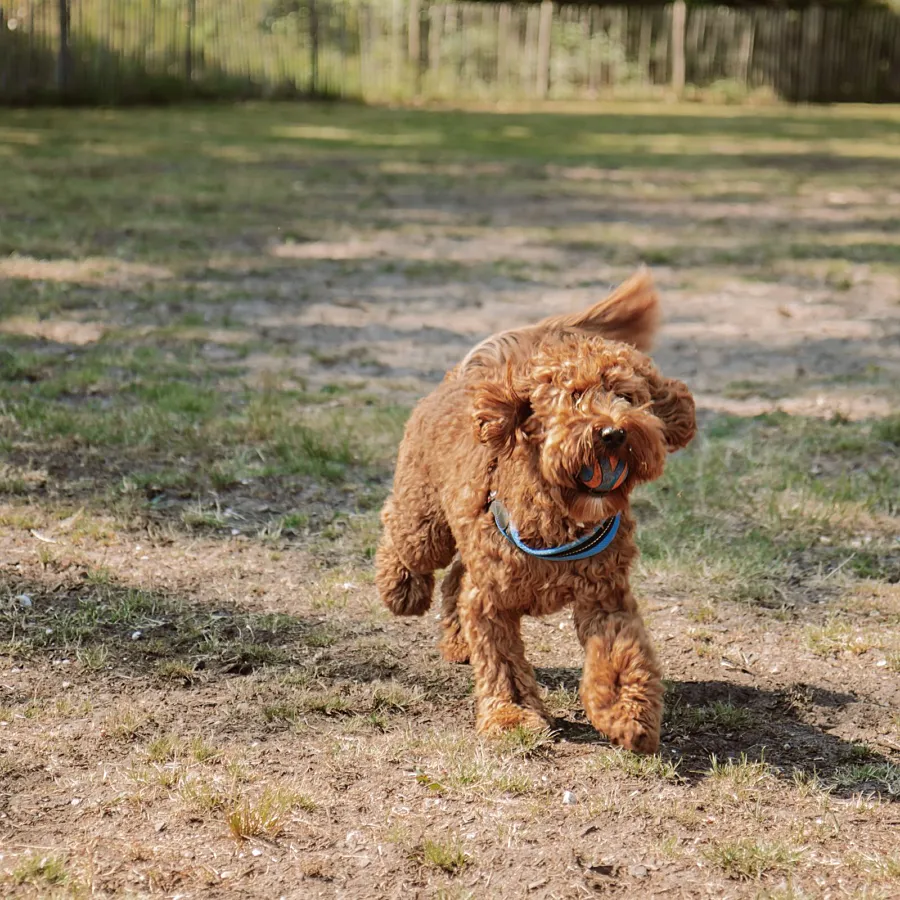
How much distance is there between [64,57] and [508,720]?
18.2 metres

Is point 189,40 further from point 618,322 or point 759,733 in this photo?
point 759,733

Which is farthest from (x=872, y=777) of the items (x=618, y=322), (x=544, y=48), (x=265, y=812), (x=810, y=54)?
(x=810, y=54)

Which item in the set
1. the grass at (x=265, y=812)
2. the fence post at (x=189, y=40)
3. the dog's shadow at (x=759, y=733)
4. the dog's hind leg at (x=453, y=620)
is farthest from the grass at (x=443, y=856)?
the fence post at (x=189, y=40)

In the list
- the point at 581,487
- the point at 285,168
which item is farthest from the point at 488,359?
the point at 285,168

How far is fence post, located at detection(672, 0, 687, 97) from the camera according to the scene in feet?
95.8

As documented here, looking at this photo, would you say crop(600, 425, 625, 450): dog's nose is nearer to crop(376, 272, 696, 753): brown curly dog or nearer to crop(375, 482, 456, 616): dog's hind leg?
crop(376, 272, 696, 753): brown curly dog

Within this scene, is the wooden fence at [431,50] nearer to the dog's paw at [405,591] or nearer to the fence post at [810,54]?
the fence post at [810,54]

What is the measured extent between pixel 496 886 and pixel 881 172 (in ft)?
49.5

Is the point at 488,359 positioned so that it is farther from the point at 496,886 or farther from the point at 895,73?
the point at 895,73

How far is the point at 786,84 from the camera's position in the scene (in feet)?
98.1

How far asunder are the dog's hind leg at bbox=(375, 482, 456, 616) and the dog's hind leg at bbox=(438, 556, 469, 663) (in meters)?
0.06

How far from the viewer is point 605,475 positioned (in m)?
3.56

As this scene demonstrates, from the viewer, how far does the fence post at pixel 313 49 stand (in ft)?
79.3

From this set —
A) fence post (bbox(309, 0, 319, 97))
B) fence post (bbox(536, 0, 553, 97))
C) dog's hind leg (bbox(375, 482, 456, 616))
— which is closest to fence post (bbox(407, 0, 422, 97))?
fence post (bbox(309, 0, 319, 97))
